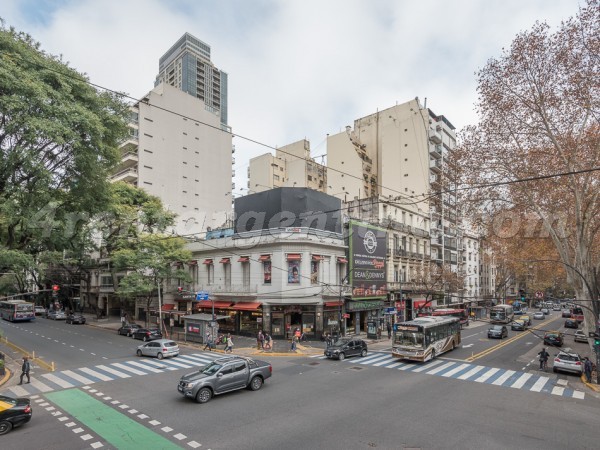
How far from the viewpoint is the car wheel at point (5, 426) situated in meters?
12.4

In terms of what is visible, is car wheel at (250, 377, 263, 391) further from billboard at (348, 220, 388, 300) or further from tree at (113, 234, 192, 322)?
tree at (113, 234, 192, 322)

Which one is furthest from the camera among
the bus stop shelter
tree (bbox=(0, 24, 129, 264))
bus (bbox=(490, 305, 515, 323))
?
bus (bbox=(490, 305, 515, 323))

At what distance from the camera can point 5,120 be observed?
61.4ft

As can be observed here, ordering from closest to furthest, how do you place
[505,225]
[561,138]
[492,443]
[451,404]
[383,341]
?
[492,443] → [451,404] → [561,138] → [505,225] → [383,341]

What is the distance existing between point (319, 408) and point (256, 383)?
169 inches

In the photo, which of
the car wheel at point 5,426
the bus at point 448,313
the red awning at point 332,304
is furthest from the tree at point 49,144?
the bus at point 448,313

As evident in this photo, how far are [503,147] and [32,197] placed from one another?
27.8 meters

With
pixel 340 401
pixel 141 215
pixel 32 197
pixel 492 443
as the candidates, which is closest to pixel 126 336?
pixel 141 215

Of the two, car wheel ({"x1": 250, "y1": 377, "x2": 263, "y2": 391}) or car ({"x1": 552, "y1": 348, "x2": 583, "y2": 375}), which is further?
car ({"x1": 552, "y1": 348, "x2": 583, "y2": 375})

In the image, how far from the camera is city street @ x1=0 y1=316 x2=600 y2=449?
474 inches

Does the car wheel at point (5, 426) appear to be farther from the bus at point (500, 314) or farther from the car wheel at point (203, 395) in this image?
the bus at point (500, 314)

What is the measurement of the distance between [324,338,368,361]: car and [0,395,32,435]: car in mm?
17970

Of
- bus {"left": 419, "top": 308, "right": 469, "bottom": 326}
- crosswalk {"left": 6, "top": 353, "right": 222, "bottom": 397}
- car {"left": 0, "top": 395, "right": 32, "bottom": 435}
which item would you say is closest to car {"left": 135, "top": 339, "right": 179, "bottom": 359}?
crosswalk {"left": 6, "top": 353, "right": 222, "bottom": 397}

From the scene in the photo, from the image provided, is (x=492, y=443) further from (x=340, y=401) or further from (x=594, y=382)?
(x=594, y=382)
